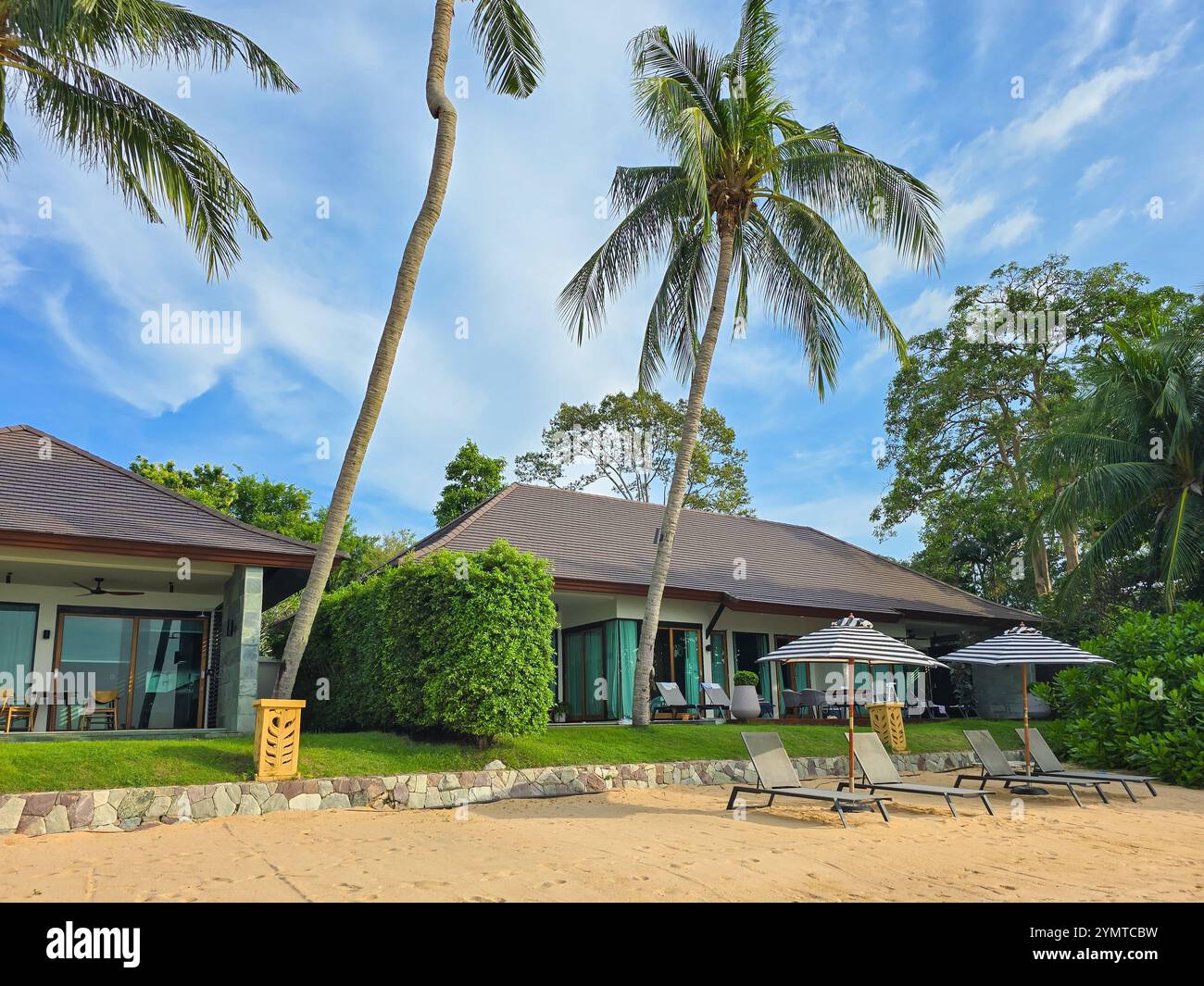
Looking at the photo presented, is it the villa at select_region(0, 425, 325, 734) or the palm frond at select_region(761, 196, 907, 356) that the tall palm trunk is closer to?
the palm frond at select_region(761, 196, 907, 356)

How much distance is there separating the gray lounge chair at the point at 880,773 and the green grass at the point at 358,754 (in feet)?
9.30

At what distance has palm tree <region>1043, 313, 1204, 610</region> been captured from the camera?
1856 centimetres

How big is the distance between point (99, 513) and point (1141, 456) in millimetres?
20904

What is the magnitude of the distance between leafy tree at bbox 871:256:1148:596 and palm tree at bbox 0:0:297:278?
21414 millimetres

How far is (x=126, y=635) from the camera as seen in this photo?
53.4 ft

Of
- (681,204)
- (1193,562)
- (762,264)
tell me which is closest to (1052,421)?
(1193,562)

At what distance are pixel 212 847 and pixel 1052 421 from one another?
25.3 meters

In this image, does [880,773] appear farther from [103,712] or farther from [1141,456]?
[103,712]

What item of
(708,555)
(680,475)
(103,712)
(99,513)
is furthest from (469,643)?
(708,555)

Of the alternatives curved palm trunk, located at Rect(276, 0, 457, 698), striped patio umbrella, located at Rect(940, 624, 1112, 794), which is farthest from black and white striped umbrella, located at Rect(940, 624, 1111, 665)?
curved palm trunk, located at Rect(276, 0, 457, 698)

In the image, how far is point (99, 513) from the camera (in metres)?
12.9
